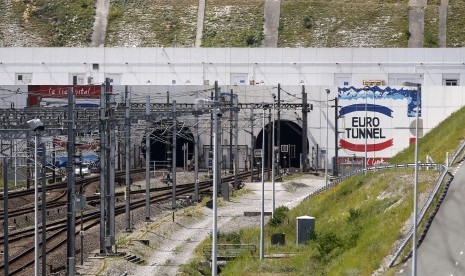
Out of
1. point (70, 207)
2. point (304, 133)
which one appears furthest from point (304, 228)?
point (304, 133)

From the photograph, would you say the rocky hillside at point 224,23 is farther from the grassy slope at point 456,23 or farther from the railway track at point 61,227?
the railway track at point 61,227

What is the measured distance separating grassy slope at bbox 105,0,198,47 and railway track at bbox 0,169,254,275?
38054 millimetres

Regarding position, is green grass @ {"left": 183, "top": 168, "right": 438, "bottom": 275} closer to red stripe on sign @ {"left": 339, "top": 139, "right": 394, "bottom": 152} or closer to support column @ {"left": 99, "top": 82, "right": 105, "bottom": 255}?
support column @ {"left": 99, "top": 82, "right": 105, "bottom": 255}

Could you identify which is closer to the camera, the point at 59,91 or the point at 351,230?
the point at 351,230

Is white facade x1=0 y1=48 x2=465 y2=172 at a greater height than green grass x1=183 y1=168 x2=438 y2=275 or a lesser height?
greater

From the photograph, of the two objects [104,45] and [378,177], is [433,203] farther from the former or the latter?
[104,45]

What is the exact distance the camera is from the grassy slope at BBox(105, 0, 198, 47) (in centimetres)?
11900

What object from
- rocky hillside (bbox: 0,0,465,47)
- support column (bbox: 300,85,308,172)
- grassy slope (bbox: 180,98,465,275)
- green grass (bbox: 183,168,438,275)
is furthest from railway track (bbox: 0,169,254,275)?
rocky hillside (bbox: 0,0,465,47)

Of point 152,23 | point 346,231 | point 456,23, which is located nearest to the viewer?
point 346,231

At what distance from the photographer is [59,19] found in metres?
127

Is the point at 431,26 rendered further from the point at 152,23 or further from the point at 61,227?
the point at 61,227

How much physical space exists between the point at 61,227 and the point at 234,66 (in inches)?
1875

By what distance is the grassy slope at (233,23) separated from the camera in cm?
11819

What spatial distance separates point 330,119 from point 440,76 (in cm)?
1200
